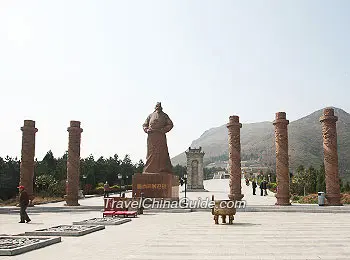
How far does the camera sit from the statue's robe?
18.8 meters

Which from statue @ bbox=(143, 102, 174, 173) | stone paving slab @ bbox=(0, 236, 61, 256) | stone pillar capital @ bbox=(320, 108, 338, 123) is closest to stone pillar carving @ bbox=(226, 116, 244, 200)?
statue @ bbox=(143, 102, 174, 173)

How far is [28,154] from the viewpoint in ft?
68.0

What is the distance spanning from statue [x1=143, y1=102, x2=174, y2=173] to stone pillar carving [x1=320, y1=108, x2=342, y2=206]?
23.4 ft

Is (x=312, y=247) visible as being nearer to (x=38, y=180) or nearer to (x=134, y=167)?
(x=38, y=180)

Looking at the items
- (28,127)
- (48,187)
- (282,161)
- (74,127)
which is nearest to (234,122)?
(282,161)

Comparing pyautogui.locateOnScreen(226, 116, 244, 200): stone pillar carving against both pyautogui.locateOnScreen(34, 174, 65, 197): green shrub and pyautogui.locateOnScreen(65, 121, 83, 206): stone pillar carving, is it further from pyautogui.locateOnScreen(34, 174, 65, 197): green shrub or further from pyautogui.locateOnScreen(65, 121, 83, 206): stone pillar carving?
pyautogui.locateOnScreen(34, 174, 65, 197): green shrub

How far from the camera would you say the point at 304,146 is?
4377 inches

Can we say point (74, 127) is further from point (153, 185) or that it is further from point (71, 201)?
point (153, 185)

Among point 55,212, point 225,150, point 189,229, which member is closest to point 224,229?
point 189,229

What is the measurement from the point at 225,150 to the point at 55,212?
508 ft

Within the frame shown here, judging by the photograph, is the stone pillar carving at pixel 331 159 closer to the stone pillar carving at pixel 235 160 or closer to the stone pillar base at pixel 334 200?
the stone pillar base at pixel 334 200

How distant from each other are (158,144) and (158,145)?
1.8 inches

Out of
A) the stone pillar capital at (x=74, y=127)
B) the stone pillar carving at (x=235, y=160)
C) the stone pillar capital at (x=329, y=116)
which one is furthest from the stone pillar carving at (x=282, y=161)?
the stone pillar capital at (x=74, y=127)

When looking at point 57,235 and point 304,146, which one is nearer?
point 57,235
